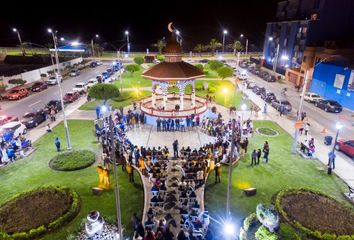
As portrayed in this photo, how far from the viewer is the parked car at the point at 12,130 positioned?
989 inches

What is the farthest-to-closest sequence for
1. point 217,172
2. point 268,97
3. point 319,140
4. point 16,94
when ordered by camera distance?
point 16,94
point 268,97
point 319,140
point 217,172

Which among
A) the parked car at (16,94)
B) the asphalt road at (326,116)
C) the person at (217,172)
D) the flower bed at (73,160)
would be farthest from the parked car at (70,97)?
the asphalt road at (326,116)

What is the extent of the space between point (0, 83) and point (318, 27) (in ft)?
196

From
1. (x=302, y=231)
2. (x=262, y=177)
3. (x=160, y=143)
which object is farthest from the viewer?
(x=160, y=143)

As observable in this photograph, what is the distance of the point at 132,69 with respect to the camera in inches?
2261

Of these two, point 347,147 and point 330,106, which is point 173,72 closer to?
point 347,147

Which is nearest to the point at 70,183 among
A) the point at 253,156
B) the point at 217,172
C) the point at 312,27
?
the point at 217,172

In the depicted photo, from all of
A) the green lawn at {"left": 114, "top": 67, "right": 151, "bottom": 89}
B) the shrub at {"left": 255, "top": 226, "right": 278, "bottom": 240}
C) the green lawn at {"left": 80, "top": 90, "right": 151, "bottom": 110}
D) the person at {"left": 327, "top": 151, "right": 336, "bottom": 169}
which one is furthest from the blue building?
the shrub at {"left": 255, "top": 226, "right": 278, "bottom": 240}

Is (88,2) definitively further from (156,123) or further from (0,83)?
(156,123)

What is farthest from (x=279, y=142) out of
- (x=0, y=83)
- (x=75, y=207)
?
(x=0, y=83)

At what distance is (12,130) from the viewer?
1027 inches

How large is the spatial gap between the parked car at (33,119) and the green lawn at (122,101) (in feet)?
20.8

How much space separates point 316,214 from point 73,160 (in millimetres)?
17468

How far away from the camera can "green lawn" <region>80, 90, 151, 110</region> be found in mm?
38375
